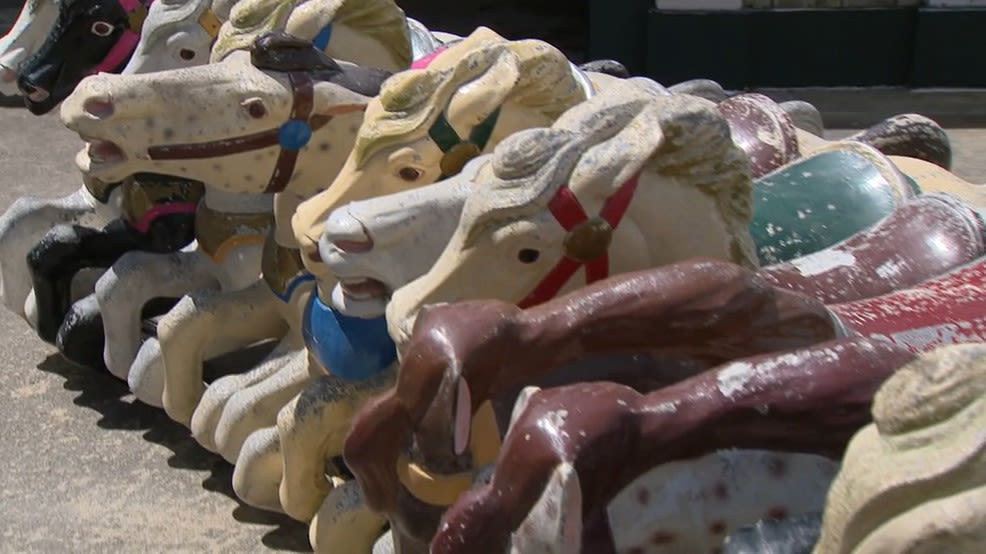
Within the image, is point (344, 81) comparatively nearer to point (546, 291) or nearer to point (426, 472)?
point (546, 291)

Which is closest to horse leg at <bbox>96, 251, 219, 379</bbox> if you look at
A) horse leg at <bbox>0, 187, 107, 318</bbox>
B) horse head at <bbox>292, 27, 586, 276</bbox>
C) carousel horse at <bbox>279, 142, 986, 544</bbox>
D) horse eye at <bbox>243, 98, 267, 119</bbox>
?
horse leg at <bbox>0, 187, 107, 318</bbox>

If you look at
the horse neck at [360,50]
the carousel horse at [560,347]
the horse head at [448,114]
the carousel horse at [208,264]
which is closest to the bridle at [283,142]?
the carousel horse at [208,264]

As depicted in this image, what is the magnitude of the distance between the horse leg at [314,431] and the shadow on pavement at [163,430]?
252mm

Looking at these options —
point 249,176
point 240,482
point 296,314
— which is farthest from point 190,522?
point 249,176

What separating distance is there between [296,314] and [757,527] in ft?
4.81

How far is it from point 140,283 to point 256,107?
28.7 inches

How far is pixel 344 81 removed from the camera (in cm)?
250

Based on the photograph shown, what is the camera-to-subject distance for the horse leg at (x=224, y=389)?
2.70 meters

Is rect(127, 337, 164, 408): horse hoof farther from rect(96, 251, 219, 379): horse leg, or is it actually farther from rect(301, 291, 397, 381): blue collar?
rect(301, 291, 397, 381): blue collar

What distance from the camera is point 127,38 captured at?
11.0ft

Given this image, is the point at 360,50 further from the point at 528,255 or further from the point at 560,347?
the point at 560,347

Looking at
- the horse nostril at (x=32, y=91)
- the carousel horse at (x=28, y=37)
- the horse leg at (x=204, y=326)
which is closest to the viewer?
the horse leg at (x=204, y=326)

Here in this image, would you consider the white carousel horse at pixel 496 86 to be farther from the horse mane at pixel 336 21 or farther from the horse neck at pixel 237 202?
the horse neck at pixel 237 202

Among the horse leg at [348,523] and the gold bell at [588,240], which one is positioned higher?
the gold bell at [588,240]
